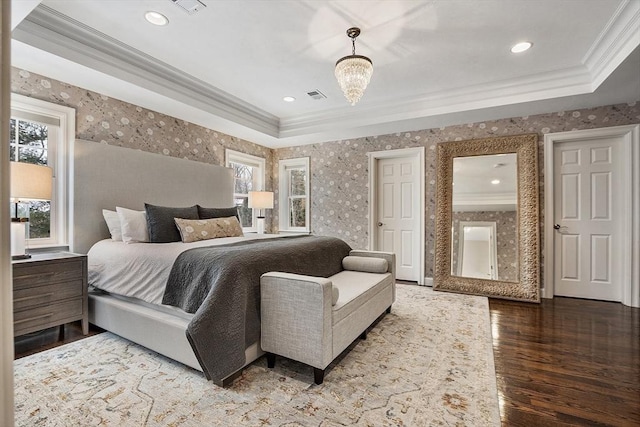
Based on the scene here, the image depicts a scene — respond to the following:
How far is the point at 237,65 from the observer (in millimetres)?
3197

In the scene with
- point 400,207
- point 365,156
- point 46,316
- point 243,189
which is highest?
point 365,156

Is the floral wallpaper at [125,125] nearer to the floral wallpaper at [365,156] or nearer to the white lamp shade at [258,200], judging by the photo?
the white lamp shade at [258,200]

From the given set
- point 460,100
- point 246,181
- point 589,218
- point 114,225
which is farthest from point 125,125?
point 589,218

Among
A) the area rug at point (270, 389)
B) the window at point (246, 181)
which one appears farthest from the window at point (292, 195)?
the area rug at point (270, 389)

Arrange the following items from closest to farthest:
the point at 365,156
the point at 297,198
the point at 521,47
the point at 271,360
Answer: the point at 271,360 → the point at 521,47 → the point at 365,156 → the point at 297,198

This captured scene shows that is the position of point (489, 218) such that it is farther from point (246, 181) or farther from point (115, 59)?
point (115, 59)

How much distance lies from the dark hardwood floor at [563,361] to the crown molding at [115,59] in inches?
95.5

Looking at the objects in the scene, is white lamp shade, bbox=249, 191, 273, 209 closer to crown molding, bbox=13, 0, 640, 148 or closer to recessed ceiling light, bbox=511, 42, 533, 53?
crown molding, bbox=13, 0, 640, 148

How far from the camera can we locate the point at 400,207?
15.8 feet

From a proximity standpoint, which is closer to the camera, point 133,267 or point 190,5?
point 190,5

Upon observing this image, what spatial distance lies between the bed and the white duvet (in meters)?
0.01

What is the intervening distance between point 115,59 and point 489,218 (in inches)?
185

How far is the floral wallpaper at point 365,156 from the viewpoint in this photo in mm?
3664

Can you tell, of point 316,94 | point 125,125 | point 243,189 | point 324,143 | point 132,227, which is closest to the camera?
point 132,227
